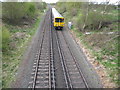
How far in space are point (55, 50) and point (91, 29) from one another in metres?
10.0

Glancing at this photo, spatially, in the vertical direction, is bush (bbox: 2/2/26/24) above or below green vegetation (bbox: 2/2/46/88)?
above

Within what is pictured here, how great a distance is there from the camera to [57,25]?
898 inches

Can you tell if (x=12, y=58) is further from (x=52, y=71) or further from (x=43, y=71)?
(x=52, y=71)

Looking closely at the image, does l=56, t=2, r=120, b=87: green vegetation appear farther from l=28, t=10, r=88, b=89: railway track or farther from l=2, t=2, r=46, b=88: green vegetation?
l=2, t=2, r=46, b=88: green vegetation

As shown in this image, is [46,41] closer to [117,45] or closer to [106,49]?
[106,49]

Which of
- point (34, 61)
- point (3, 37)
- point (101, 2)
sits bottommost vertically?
point (34, 61)

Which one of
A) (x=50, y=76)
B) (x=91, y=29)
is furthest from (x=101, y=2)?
(x=50, y=76)

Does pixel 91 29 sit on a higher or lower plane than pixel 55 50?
higher

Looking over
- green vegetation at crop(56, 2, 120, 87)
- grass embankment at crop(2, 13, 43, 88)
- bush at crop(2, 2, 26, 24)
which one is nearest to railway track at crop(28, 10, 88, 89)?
grass embankment at crop(2, 13, 43, 88)

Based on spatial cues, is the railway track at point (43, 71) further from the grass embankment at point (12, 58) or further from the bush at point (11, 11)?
the bush at point (11, 11)

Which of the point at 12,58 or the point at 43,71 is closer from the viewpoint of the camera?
the point at 43,71

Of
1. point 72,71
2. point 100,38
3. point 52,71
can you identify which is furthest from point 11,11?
point 72,71

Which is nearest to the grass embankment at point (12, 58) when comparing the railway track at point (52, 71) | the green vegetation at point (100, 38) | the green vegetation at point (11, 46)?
the green vegetation at point (11, 46)

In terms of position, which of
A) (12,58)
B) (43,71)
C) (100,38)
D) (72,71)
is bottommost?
(72,71)
